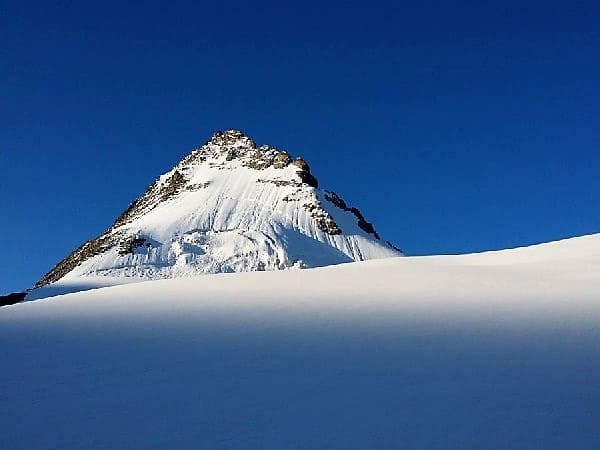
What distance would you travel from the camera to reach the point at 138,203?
95938mm

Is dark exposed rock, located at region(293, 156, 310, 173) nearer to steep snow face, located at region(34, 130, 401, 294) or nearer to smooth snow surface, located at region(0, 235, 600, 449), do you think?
steep snow face, located at region(34, 130, 401, 294)

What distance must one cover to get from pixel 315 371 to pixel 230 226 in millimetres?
65627

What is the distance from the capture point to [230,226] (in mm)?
68688

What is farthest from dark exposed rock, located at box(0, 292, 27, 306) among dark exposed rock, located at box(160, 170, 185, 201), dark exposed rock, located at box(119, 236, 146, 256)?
dark exposed rock, located at box(160, 170, 185, 201)

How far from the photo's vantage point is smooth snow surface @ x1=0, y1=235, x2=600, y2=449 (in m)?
2.71

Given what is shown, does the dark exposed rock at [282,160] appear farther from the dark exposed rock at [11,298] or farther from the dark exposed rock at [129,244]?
the dark exposed rock at [11,298]

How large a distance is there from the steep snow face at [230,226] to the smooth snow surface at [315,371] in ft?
162

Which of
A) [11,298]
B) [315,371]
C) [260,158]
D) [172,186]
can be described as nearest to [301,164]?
[260,158]

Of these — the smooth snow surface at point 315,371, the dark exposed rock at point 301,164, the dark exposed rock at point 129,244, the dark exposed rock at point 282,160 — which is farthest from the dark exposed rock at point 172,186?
the smooth snow surface at point 315,371

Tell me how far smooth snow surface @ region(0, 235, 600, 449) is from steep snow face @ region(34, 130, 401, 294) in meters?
49.5

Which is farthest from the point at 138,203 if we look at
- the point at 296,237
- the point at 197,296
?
the point at 197,296

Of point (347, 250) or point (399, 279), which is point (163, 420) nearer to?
point (399, 279)

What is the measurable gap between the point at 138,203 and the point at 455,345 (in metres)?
96.6

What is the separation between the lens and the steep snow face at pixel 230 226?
59375 millimetres
